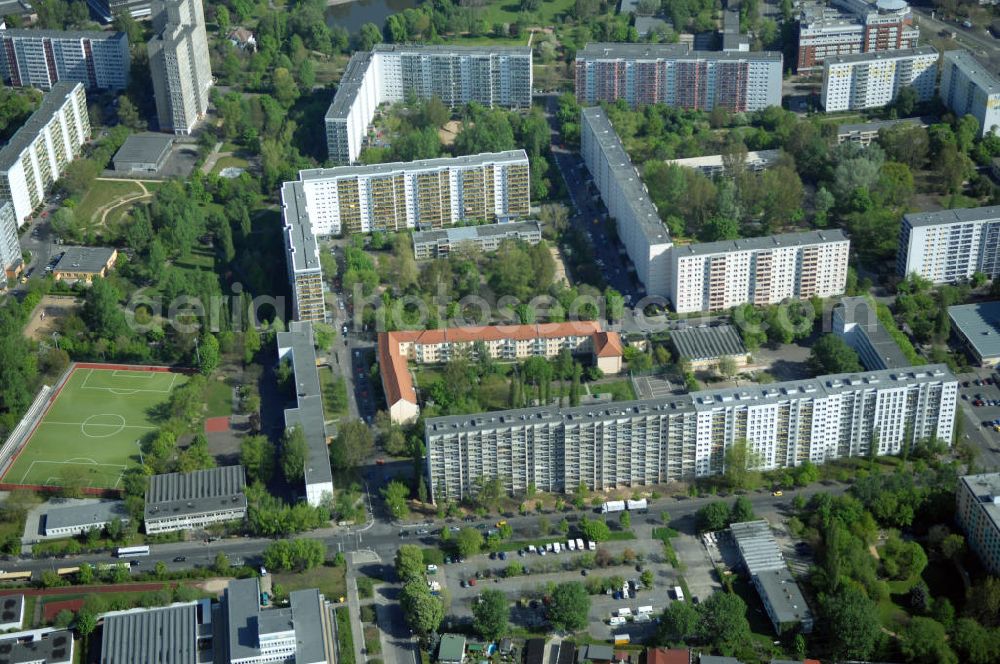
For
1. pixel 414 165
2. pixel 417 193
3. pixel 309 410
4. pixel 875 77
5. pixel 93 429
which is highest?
pixel 875 77

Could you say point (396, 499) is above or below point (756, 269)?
Answer: below

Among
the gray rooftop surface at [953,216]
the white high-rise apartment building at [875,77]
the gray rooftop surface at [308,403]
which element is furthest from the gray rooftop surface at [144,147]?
the gray rooftop surface at [953,216]

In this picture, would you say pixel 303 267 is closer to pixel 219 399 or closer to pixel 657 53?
pixel 219 399

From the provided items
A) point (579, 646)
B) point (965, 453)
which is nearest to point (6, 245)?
point (579, 646)

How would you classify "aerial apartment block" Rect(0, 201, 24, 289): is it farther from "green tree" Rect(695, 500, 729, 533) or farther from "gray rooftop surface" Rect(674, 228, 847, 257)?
"green tree" Rect(695, 500, 729, 533)

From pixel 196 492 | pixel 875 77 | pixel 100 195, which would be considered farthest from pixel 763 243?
pixel 100 195

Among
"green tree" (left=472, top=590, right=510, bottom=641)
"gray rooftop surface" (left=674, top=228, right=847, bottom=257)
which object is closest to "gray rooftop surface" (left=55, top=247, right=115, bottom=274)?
"gray rooftop surface" (left=674, top=228, right=847, bottom=257)

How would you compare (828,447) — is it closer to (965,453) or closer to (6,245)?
(965,453)

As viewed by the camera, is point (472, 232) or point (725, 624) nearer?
point (725, 624)
